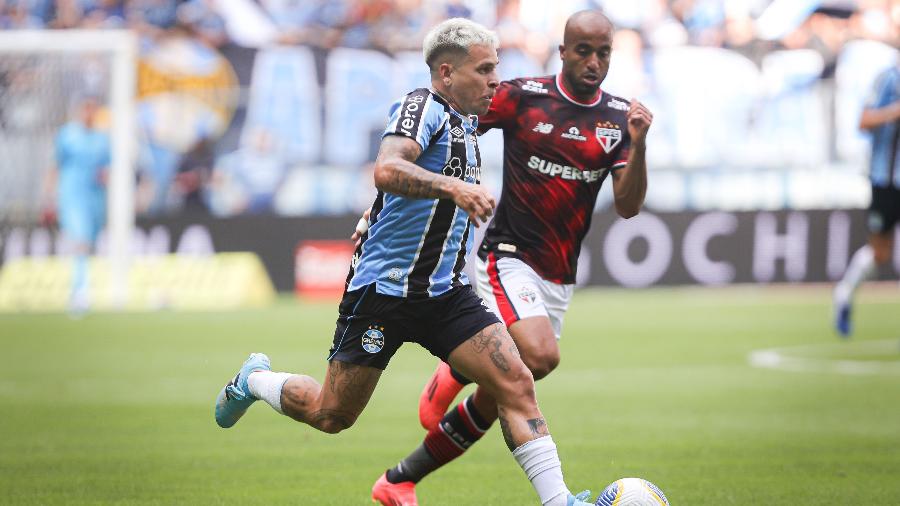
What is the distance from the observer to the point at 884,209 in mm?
14898

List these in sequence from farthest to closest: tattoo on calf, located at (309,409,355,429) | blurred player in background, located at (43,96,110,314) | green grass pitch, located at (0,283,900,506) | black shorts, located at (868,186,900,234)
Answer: blurred player in background, located at (43,96,110,314)
black shorts, located at (868,186,900,234)
green grass pitch, located at (0,283,900,506)
tattoo on calf, located at (309,409,355,429)

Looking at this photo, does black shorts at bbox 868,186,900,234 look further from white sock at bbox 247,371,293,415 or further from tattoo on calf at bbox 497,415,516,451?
tattoo on calf at bbox 497,415,516,451

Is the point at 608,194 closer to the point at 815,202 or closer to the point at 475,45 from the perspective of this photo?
the point at 815,202

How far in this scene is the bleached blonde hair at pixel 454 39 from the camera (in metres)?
5.93

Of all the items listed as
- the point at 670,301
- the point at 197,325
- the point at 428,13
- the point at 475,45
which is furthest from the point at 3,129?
the point at 475,45

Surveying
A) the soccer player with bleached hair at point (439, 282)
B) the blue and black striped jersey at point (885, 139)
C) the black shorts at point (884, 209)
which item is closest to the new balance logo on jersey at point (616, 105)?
the soccer player with bleached hair at point (439, 282)

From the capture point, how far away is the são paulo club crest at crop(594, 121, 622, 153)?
759 cm

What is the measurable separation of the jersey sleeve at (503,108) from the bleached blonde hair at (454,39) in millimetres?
1667

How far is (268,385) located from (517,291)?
1569 mm

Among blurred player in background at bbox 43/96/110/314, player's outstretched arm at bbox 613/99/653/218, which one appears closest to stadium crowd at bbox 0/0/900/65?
blurred player in background at bbox 43/96/110/314

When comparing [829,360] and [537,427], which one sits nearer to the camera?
[537,427]

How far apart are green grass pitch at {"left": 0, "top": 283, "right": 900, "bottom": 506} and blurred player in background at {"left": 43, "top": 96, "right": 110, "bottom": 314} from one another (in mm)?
2464

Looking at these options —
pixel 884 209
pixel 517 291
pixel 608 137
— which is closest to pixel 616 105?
pixel 608 137

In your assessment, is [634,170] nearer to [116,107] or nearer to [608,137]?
[608,137]
